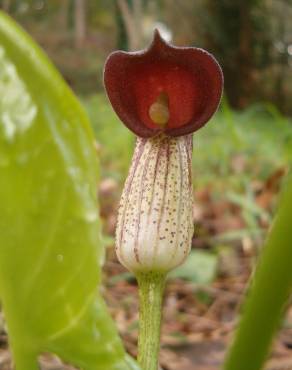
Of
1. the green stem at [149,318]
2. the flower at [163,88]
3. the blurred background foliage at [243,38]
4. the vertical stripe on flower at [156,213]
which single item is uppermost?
the blurred background foliage at [243,38]

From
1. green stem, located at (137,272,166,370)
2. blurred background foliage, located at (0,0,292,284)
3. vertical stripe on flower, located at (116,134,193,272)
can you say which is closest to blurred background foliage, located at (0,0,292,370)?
blurred background foliage, located at (0,0,292,284)

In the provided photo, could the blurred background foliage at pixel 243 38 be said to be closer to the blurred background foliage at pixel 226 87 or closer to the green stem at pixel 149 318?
the blurred background foliage at pixel 226 87

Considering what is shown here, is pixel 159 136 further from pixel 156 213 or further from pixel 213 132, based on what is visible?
pixel 213 132

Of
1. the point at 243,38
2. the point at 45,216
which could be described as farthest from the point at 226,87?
the point at 45,216

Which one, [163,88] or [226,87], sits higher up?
[226,87]

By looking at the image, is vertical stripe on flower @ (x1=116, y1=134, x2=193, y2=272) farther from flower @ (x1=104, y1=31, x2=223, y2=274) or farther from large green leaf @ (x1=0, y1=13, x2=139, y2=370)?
large green leaf @ (x1=0, y1=13, x2=139, y2=370)

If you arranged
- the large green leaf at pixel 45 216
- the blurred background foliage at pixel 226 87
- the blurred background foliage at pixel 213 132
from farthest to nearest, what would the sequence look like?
the blurred background foliage at pixel 226 87 < the blurred background foliage at pixel 213 132 < the large green leaf at pixel 45 216

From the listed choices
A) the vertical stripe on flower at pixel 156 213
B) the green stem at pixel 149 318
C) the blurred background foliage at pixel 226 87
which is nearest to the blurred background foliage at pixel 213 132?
the blurred background foliage at pixel 226 87
